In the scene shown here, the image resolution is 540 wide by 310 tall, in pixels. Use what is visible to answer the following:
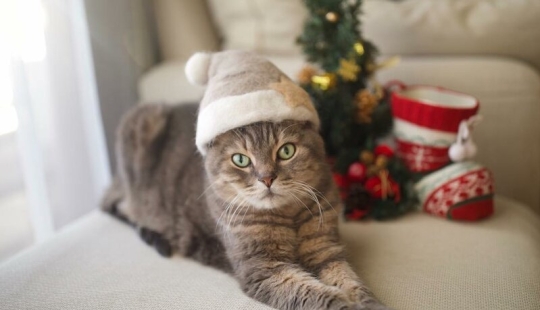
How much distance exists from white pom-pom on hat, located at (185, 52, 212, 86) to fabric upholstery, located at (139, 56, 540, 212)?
1.56 ft

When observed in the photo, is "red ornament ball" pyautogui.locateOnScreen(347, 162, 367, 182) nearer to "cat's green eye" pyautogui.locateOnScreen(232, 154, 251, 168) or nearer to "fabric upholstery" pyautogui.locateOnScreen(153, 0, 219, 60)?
"cat's green eye" pyautogui.locateOnScreen(232, 154, 251, 168)

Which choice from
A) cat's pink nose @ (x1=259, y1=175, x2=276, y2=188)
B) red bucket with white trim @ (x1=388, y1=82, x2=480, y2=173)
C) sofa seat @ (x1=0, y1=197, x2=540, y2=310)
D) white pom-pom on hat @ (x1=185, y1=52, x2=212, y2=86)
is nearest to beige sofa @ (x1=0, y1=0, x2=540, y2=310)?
sofa seat @ (x1=0, y1=197, x2=540, y2=310)

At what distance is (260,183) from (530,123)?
918 millimetres

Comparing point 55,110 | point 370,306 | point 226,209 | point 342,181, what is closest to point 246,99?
point 226,209

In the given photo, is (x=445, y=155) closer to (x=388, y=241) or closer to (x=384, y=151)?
(x=384, y=151)

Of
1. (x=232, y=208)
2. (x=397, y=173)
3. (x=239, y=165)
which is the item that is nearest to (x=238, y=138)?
(x=239, y=165)

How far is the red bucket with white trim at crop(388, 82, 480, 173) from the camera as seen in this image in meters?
1.16

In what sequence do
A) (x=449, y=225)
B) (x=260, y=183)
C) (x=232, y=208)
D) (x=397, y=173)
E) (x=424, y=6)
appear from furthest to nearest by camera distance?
1. (x=424, y=6)
2. (x=397, y=173)
3. (x=449, y=225)
4. (x=232, y=208)
5. (x=260, y=183)

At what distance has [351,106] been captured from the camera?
1.25 meters

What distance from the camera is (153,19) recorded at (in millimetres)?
1764

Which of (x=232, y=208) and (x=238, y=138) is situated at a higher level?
(x=238, y=138)

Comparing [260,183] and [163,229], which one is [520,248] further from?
[163,229]

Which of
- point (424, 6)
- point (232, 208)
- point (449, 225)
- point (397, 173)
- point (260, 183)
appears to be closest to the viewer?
point (260, 183)

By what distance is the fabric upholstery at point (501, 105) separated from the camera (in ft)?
→ 4.33
